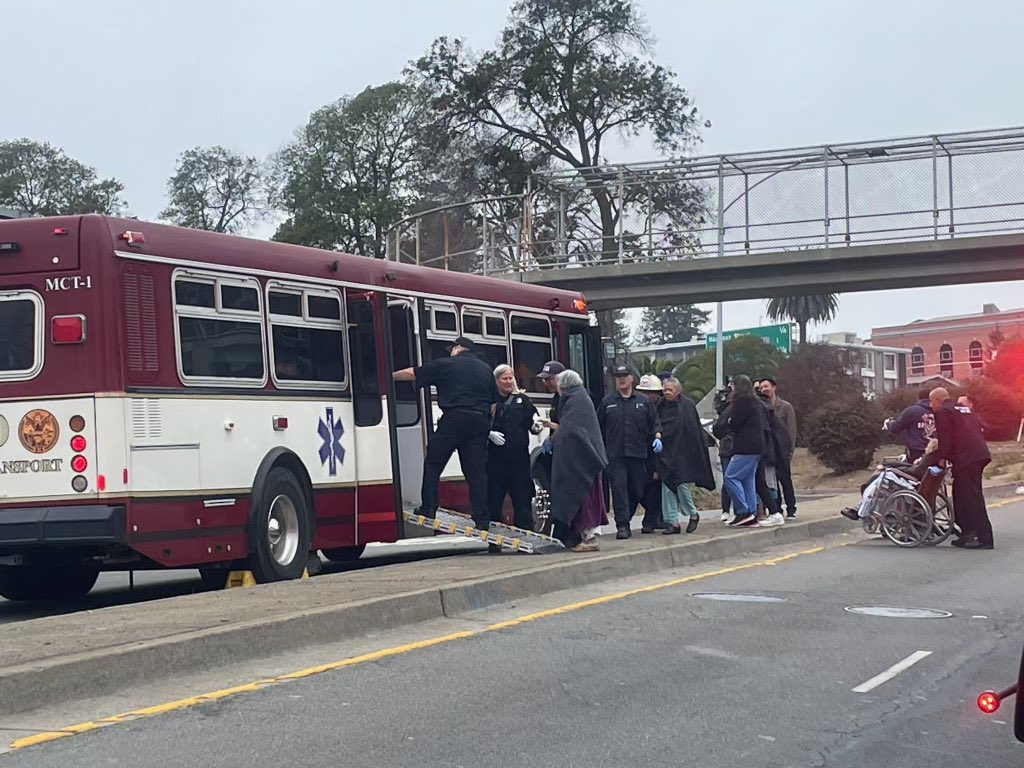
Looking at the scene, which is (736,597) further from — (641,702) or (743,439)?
(743,439)

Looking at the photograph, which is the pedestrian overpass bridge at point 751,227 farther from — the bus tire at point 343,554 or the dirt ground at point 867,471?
the bus tire at point 343,554

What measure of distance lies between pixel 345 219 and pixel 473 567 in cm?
5528

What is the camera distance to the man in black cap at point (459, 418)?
13570 mm

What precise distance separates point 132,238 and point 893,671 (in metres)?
6.15

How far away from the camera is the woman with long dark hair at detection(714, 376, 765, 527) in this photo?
1736 cm

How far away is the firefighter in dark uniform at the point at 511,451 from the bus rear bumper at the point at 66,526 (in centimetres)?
450

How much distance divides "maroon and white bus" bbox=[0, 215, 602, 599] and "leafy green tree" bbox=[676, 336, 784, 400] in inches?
2364

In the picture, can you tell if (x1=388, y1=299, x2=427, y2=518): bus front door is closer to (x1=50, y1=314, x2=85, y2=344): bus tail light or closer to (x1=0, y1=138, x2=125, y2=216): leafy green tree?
(x1=50, y1=314, x2=85, y2=344): bus tail light

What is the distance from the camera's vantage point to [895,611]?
438 inches

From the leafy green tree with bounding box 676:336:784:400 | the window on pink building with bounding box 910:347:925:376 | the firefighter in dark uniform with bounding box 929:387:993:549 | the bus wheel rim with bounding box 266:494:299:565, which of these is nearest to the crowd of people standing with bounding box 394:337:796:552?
the bus wheel rim with bounding box 266:494:299:565

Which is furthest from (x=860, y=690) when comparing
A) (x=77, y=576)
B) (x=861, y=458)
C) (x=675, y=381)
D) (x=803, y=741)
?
(x=861, y=458)

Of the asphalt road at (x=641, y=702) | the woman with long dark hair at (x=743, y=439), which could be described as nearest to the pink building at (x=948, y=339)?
the woman with long dark hair at (x=743, y=439)

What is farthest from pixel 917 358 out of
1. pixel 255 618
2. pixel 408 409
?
pixel 255 618

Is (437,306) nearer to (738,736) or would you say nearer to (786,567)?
(786,567)
